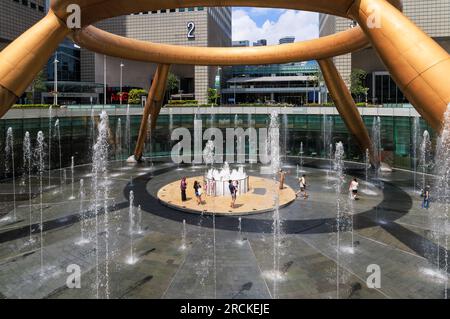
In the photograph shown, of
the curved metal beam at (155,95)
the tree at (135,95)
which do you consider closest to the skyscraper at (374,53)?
the tree at (135,95)

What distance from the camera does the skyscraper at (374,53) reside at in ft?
194

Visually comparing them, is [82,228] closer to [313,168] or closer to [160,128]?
[313,168]

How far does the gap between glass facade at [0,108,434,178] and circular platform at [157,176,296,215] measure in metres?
10.8

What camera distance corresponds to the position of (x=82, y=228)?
43.6ft

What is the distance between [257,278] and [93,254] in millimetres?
5157

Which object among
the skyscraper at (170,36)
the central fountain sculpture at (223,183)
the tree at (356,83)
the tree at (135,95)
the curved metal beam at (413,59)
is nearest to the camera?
the curved metal beam at (413,59)

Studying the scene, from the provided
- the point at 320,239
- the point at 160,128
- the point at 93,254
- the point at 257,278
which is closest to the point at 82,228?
the point at 93,254

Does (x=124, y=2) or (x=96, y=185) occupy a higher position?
(x=124, y=2)

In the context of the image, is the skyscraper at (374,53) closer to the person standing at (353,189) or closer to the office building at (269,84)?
the office building at (269,84)

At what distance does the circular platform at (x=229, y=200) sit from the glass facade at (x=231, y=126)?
10796 millimetres

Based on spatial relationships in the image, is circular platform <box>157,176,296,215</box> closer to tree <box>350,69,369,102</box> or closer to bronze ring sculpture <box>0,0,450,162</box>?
bronze ring sculpture <box>0,0,450,162</box>
